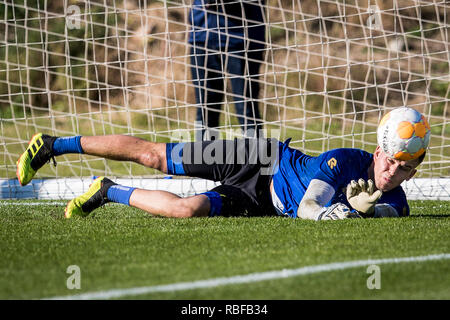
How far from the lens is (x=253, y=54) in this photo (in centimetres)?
665

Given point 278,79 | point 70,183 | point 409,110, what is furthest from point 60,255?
point 278,79

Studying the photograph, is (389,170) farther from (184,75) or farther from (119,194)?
(184,75)

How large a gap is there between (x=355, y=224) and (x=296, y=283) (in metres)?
1.54

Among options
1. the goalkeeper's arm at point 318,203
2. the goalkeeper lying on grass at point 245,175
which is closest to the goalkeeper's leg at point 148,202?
the goalkeeper lying on grass at point 245,175

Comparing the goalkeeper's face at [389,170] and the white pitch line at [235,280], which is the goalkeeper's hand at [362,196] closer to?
the goalkeeper's face at [389,170]

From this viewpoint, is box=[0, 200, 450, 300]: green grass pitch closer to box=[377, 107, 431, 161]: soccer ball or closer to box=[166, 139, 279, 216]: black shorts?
box=[166, 139, 279, 216]: black shorts

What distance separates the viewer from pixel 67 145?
186 inches

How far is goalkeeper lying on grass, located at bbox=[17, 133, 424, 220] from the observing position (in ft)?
13.6

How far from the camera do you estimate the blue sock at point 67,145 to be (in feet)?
15.4

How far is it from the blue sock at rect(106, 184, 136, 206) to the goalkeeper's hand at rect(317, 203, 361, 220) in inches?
50.0

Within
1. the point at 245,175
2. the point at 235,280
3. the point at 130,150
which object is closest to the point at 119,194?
the point at 130,150

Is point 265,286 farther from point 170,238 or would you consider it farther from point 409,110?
point 409,110

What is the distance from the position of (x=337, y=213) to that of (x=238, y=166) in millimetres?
946

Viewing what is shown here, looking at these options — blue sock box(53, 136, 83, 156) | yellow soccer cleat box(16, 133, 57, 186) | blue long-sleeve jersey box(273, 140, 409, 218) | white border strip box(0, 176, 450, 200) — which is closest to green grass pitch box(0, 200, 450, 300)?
blue long-sleeve jersey box(273, 140, 409, 218)
